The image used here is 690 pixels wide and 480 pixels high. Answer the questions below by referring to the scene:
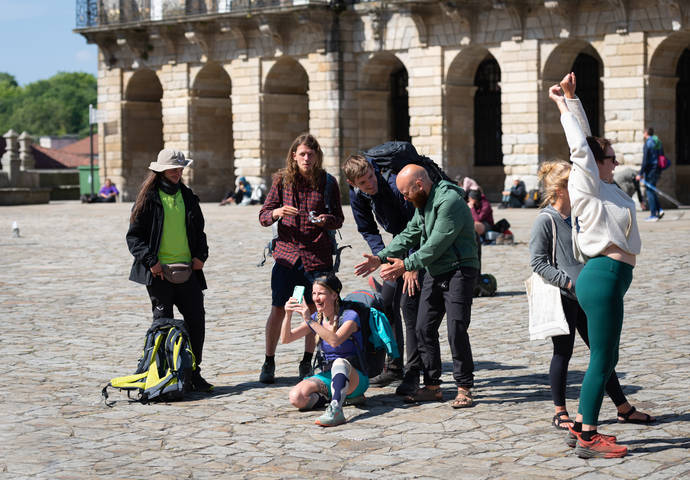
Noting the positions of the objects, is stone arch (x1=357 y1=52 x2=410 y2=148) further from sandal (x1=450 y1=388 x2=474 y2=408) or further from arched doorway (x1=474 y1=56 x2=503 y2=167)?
sandal (x1=450 y1=388 x2=474 y2=408)

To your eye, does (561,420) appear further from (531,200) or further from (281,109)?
(281,109)

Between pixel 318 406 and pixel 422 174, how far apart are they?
159 cm

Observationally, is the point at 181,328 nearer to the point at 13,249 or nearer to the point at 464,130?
the point at 13,249

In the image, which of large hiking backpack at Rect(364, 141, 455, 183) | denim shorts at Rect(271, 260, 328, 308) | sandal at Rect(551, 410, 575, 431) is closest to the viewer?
sandal at Rect(551, 410, 575, 431)

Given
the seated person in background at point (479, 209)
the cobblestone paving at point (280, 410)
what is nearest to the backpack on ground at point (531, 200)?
the seated person in background at point (479, 209)

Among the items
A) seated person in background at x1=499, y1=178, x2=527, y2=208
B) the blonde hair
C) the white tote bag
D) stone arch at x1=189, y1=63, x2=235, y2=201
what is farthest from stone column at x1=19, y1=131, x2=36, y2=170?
the white tote bag

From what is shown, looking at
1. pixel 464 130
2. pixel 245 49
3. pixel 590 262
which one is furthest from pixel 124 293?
pixel 245 49

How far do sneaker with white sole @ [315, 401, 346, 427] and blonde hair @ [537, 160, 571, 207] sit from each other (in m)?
1.71

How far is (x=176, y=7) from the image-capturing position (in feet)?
125

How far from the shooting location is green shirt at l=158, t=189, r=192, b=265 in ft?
28.3

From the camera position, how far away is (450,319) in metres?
7.88

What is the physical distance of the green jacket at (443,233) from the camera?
7.76 m

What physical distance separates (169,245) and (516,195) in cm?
2264

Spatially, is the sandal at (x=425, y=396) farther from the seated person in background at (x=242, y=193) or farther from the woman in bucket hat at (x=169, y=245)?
the seated person in background at (x=242, y=193)
